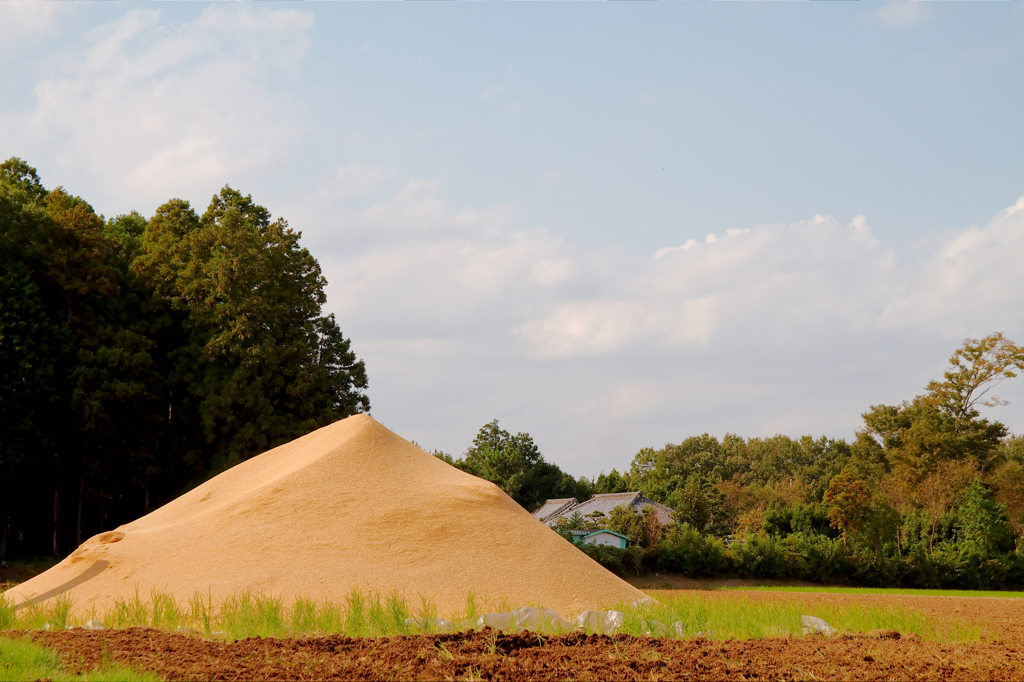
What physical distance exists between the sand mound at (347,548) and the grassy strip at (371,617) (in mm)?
433

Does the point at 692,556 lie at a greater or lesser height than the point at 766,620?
lesser

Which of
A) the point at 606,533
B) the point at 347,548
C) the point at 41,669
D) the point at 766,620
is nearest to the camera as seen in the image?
the point at 41,669

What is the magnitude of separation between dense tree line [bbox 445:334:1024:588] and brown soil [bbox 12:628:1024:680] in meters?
20.3

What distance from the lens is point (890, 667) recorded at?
6.01 meters

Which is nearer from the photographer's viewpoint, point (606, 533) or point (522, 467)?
point (606, 533)

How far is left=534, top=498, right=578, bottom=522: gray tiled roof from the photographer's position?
Result: 4171 cm

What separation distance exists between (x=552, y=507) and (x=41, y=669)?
37.9 metres

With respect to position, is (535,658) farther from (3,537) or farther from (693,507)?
(693,507)

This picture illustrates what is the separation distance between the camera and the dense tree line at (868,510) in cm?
2848

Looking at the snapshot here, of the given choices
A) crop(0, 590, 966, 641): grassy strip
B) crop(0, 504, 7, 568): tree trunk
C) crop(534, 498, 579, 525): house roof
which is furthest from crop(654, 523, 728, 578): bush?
crop(0, 504, 7, 568): tree trunk

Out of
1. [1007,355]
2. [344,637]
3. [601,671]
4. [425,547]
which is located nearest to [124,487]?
[425,547]

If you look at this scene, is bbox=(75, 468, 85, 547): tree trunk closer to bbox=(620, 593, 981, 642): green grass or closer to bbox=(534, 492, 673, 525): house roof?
bbox=(534, 492, 673, 525): house roof

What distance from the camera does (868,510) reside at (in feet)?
99.0

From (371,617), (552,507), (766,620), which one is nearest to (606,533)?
(552,507)
